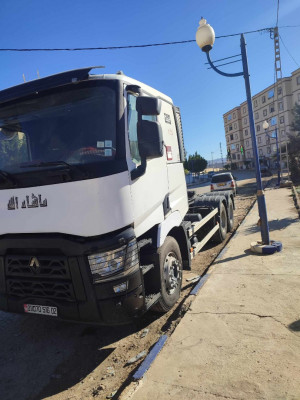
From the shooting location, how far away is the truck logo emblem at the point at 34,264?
2887mm

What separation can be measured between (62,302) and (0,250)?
92cm

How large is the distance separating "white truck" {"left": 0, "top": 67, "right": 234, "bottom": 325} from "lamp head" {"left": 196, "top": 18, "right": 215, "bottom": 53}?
3251mm

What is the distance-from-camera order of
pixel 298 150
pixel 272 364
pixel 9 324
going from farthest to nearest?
pixel 298 150, pixel 9 324, pixel 272 364

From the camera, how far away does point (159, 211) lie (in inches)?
145

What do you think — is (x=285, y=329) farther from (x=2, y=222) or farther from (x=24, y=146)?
(x=24, y=146)

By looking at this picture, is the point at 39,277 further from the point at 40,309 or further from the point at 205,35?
the point at 205,35

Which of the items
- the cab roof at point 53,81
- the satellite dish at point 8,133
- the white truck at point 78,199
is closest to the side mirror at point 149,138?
the white truck at point 78,199

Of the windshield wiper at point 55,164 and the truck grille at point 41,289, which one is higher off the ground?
the windshield wiper at point 55,164

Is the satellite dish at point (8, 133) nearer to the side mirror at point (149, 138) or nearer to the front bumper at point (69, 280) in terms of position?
the front bumper at point (69, 280)

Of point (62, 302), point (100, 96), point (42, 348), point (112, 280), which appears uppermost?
point (100, 96)

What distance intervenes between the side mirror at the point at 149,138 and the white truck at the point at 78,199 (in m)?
0.01

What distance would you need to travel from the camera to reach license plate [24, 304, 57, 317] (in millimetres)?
2939

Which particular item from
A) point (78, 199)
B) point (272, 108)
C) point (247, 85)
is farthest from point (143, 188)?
point (272, 108)

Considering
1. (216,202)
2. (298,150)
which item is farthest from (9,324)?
(298,150)
